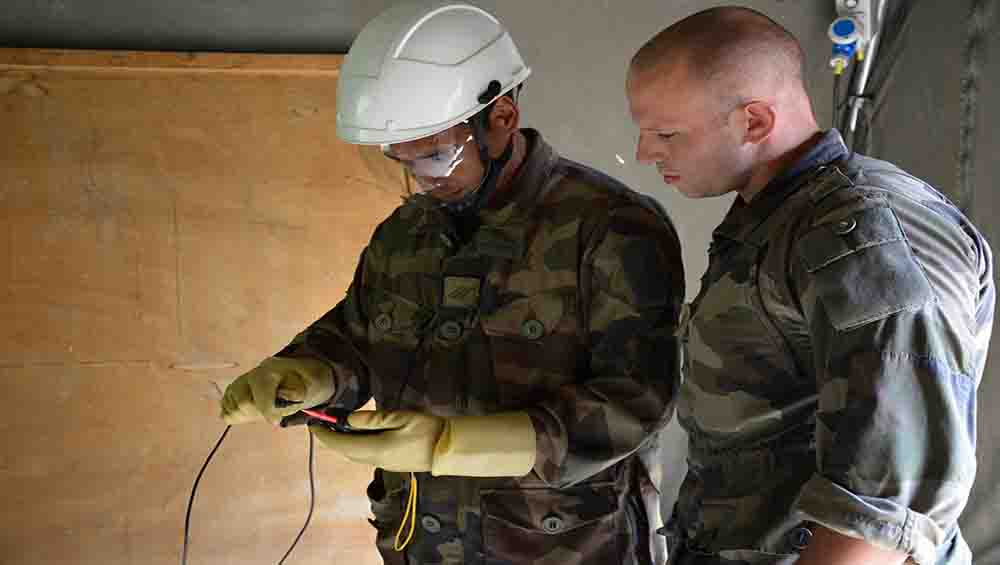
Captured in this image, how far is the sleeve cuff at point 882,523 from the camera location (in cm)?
96

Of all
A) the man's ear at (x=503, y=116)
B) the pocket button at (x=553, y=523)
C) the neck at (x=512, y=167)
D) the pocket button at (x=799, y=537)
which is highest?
the man's ear at (x=503, y=116)

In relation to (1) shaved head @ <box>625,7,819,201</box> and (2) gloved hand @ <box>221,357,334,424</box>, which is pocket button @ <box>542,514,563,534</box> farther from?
(1) shaved head @ <box>625,7,819,201</box>

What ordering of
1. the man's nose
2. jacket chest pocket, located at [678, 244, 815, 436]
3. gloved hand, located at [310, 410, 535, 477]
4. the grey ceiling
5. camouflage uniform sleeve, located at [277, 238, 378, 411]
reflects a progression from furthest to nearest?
the grey ceiling → camouflage uniform sleeve, located at [277, 238, 378, 411] → gloved hand, located at [310, 410, 535, 477] → the man's nose → jacket chest pocket, located at [678, 244, 815, 436]

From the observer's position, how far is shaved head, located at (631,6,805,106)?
124 centimetres

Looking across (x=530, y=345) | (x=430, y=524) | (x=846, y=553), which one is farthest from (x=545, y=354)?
(x=846, y=553)

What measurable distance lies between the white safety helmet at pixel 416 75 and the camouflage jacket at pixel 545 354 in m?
0.15

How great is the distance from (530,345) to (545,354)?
0.10 feet

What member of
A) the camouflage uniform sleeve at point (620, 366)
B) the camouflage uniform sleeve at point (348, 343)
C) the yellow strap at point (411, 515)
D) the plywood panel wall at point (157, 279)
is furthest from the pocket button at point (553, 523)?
the plywood panel wall at point (157, 279)

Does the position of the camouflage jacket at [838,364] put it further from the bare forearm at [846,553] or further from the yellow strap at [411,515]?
the yellow strap at [411,515]

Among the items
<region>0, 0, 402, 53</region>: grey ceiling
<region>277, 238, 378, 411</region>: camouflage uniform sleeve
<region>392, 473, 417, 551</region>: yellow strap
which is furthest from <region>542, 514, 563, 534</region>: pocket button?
<region>0, 0, 402, 53</region>: grey ceiling

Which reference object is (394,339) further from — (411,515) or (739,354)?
(739,354)

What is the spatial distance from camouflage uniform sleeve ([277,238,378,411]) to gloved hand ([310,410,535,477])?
1.17ft

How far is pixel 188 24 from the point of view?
108 inches

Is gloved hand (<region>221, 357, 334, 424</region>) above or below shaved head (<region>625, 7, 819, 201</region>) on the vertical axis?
below
